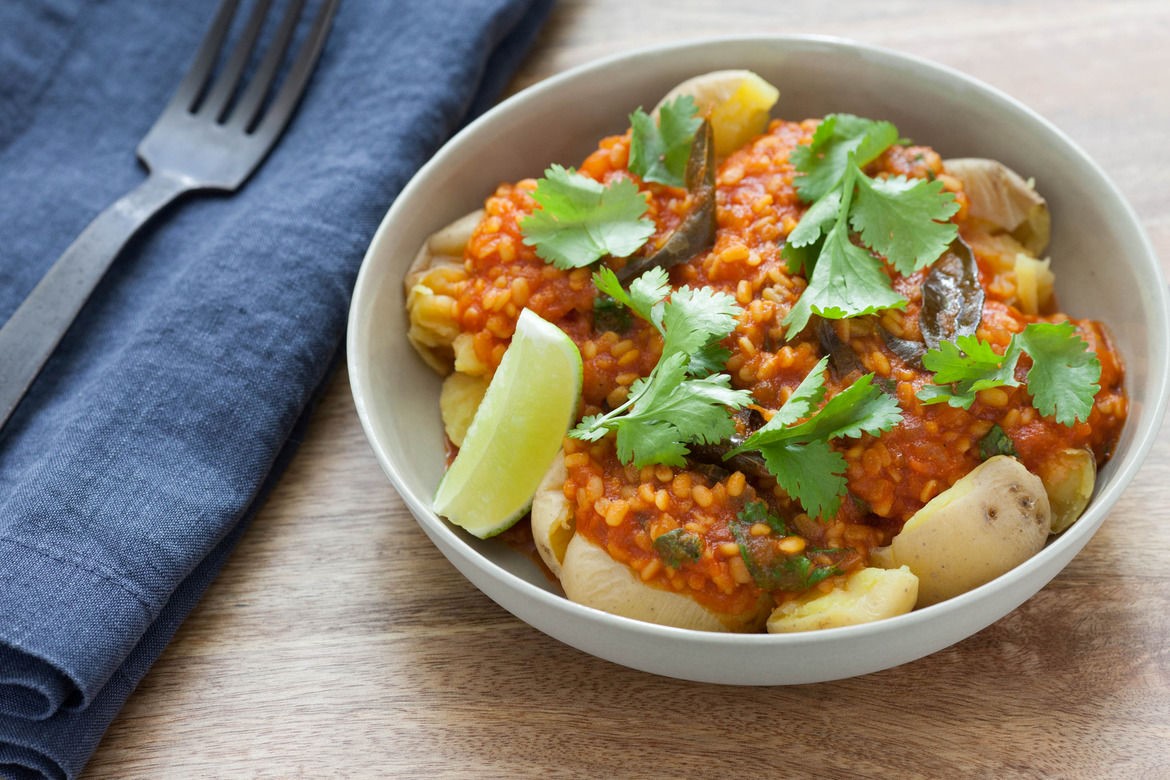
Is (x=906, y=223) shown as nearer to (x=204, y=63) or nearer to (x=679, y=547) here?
(x=679, y=547)

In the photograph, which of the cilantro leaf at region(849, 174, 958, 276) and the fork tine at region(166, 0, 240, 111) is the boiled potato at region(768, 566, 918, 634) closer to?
the cilantro leaf at region(849, 174, 958, 276)

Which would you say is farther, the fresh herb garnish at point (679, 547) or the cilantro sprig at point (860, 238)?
the cilantro sprig at point (860, 238)

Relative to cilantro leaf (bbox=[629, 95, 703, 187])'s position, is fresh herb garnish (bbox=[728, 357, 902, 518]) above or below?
below

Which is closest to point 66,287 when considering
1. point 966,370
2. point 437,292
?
point 437,292

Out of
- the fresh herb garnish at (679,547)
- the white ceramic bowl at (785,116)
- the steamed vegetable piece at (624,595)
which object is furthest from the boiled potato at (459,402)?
the fresh herb garnish at (679,547)

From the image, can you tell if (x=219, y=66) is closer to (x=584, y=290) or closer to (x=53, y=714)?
(x=584, y=290)

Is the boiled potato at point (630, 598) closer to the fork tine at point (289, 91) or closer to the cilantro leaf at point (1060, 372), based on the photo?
the cilantro leaf at point (1060, 372)

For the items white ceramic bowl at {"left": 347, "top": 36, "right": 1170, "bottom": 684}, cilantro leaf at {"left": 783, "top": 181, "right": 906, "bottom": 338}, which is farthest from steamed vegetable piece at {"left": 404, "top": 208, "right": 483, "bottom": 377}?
cilantro leaf at {"left": 783, "top": 181, "right": 906, "bottom": 338}
